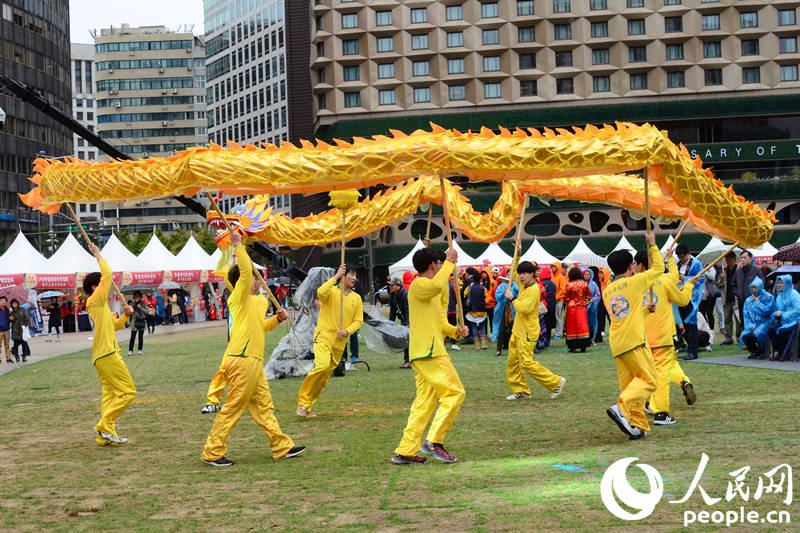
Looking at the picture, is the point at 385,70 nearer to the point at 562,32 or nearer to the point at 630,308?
the point at 562,32

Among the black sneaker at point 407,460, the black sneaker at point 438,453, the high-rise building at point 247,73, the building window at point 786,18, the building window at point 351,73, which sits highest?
the high-rise building at point 247,73

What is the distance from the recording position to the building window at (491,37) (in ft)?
212

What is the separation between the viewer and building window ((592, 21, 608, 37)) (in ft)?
210

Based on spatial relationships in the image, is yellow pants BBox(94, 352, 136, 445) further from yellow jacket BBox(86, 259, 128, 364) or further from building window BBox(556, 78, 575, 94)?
building window BBox(556, 78, 575, 94)

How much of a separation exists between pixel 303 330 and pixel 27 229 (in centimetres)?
6593

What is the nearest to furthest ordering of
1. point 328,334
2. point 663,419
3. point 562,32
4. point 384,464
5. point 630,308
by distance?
point 384,464 < point 630,308 < point 663,419 < point 328,334 < point 562,32

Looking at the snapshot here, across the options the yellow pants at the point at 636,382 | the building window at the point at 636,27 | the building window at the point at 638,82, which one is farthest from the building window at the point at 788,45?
the yellow pants at the point at 636,382

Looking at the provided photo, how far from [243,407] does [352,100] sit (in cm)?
5767

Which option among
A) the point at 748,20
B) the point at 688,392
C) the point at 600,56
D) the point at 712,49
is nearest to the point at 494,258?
the point at 688,392

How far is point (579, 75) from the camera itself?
63719mm

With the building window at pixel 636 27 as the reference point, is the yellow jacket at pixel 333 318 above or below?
below

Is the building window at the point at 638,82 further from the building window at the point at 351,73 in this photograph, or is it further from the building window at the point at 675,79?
the building window at the point at 351,73

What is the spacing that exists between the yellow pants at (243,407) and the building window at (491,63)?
188 feet

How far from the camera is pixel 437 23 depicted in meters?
64.7
